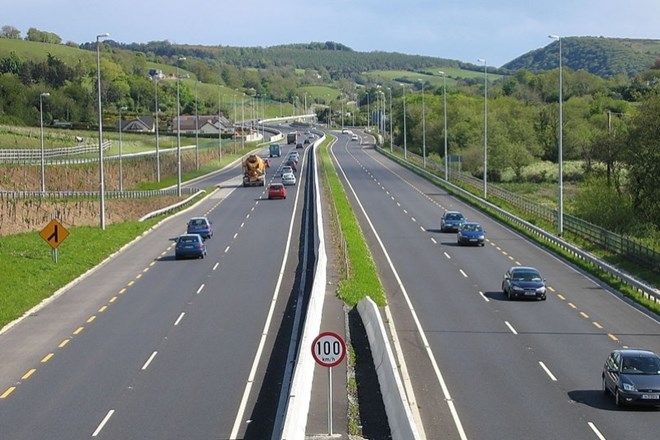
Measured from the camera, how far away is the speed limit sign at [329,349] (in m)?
19.3

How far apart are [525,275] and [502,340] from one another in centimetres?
882

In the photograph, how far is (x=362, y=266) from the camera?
148 ft

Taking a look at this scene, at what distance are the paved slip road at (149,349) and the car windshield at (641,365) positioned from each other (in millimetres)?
8476

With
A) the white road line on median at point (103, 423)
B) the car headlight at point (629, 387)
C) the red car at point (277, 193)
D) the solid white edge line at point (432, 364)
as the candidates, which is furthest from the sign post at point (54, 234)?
the red car at point (277, 193)

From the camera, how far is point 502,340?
31.8 m

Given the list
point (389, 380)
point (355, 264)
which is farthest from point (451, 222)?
point (389, 380)

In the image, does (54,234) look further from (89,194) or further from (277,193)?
(89,194)

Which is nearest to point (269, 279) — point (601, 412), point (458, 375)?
point (458, 375)

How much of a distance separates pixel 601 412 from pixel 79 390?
38.9ft

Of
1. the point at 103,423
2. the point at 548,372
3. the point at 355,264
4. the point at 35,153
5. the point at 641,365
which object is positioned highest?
the point at 35,153

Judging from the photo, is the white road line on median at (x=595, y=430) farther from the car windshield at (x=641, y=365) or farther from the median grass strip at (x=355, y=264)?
the median grass strip at (x=355, y=264)

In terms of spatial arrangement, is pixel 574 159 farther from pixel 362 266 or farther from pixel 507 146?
pixel 362 266

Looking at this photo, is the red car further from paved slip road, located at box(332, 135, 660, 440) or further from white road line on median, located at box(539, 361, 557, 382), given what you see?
white road line on median, located at box(539, 361, 557, 382)

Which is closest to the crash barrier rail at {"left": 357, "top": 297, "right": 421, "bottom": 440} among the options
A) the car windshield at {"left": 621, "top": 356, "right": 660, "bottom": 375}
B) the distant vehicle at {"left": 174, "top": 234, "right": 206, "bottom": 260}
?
the car windshield at {"left": 621, "top": 356, "right": 660, "bottom": 375}
